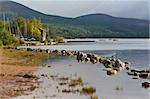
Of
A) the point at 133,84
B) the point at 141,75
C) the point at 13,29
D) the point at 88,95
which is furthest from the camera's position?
the point at 13,29

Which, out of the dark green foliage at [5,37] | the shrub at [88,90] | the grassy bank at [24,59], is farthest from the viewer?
the dark green foliage at [5,37]

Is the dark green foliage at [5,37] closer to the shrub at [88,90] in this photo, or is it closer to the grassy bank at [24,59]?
the grassy bank at [24,59]

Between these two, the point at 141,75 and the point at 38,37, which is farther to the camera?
the point at 38,37

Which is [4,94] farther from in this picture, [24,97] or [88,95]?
[88,95]

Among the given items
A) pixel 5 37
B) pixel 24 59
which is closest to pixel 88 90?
pixel 24 59

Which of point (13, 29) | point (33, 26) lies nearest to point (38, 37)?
point (33, 26)

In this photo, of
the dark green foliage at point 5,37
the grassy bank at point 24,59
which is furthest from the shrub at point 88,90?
the dark green foliage at point 5,37

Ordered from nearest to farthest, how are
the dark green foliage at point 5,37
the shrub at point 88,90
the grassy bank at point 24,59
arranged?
the shrub at point 88,90 < the grassy bank at point 24,59 < the dark green foliage at point 5,37

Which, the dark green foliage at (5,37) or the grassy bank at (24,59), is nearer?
the grassy bank at (24,59)

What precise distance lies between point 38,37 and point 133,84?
11140cm

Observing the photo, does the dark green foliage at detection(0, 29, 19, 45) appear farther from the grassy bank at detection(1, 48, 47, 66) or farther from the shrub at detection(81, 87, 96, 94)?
the shrub at detection(81, 87, 96, 94)

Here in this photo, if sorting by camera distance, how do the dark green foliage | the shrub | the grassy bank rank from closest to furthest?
the shrub
the grassy bank
the dark green foliage

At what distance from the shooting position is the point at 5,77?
90.1 ft

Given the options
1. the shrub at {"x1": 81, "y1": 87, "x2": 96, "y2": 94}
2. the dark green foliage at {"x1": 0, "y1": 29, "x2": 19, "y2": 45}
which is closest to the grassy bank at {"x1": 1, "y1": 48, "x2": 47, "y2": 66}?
the shrub at {"x1": 81, "y1": 87, "x2": 96, "y2": 94}
